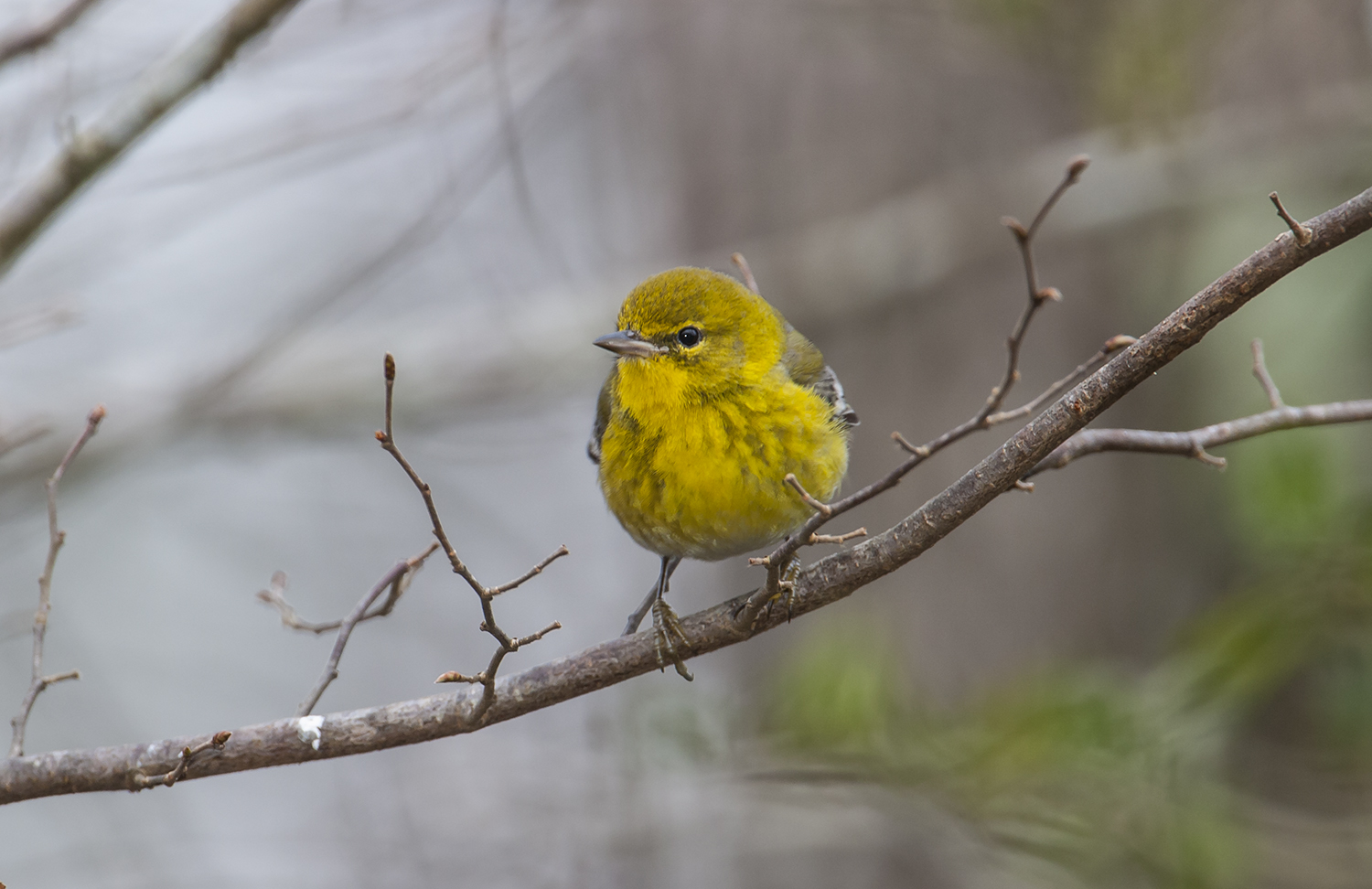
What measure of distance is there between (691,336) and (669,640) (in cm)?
117

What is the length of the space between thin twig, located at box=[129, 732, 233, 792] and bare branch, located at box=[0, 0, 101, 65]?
2089 millimetres

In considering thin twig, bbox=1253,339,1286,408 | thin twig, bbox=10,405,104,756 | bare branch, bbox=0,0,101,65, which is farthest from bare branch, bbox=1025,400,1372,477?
bare branch, bbox=0,0,101,65

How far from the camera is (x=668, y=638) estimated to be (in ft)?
9.16

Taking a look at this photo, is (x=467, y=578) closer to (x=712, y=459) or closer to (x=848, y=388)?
(x=712, y=459)

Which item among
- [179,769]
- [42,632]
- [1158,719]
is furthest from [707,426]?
[1158,719]

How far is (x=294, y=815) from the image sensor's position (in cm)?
816

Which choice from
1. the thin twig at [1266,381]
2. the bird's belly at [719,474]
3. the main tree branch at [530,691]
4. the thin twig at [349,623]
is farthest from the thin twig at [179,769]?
the thin twig at [1266,381]

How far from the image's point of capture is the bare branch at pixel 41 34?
3.24 metres

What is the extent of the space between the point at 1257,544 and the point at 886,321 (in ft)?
8.20

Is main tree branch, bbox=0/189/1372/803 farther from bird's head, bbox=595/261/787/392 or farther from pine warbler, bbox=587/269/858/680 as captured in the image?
bird's head, bbox=595/261/787/392

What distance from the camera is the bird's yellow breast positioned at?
130 inches

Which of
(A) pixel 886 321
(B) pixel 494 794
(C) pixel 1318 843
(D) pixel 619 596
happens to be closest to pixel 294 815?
(D) pixel 619 596

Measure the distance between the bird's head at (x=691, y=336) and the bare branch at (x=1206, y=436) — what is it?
1071mm

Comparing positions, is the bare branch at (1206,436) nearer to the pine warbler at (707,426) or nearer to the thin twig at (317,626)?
the pine warbler at (707,426)
